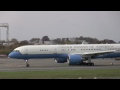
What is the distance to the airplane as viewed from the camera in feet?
120

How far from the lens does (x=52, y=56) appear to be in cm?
3681

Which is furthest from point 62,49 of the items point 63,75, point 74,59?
point 63,75

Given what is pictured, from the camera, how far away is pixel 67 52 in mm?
37562

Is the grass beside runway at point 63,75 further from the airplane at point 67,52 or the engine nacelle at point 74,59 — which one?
the airplane at point 67,52

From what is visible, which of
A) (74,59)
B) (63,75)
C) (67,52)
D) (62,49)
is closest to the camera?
(63,75)

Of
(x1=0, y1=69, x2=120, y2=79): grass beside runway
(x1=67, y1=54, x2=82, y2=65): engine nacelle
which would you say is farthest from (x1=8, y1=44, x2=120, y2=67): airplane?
(x1=0, y1=69, x2=120, y2=79): grass beside runway

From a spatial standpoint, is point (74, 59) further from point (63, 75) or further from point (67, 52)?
point (63, 75)

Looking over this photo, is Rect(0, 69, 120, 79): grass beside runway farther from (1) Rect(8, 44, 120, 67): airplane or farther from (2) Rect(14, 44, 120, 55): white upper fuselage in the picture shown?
(2) Rect(14, 44, 120, 55): white upper fuselage

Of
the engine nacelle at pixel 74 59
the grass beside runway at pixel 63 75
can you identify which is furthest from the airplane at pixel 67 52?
the grass beside runway at pixel 63 75
